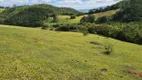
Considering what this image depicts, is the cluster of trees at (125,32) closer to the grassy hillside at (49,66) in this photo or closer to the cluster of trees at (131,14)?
the grassy hillside at (49,66)

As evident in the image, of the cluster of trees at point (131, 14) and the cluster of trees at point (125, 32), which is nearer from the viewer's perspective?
the cluster of trees at point (125, 32)

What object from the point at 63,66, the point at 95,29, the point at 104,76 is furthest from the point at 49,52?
the point at 95,29

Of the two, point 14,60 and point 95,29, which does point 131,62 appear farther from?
point 95,29

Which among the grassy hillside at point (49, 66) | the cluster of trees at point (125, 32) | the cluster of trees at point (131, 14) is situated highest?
the cluster of trees at point (131, 14)

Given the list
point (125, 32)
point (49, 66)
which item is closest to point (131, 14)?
point (125, 32)

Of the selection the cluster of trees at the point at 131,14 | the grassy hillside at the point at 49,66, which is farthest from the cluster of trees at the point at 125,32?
the cluster of trees at the point at 131,14

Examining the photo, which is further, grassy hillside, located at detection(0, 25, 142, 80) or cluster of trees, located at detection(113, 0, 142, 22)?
cluster of trees, located at detection(113, 0, 142, 22)

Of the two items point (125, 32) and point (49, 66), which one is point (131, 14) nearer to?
point (125, 32)

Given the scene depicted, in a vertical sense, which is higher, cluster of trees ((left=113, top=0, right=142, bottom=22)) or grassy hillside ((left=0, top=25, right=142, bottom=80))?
cluster of trees ((left=113, top=0, right=142, bottom=22))

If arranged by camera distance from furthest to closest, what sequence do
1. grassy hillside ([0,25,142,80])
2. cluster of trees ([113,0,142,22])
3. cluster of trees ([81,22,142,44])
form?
1. cluster of trees ([113,0,142,22])
2. cluster of trees ([81,22,142,44])
3. grassy hillside ([0,25,142,80])

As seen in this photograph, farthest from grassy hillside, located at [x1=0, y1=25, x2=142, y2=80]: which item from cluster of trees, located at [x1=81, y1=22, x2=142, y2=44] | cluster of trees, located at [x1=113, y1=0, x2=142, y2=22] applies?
cluster of trees, located at [x1=113, y1=0, x2=142, y2=22]

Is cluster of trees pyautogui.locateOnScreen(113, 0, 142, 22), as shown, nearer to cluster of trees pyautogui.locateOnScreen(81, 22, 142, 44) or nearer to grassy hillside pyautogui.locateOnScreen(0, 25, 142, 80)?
cluster of trees pyautogui.locateOnScreen(81, 22, 142, 44)

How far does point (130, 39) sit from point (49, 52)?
5603 cm

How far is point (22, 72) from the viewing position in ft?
81.7
